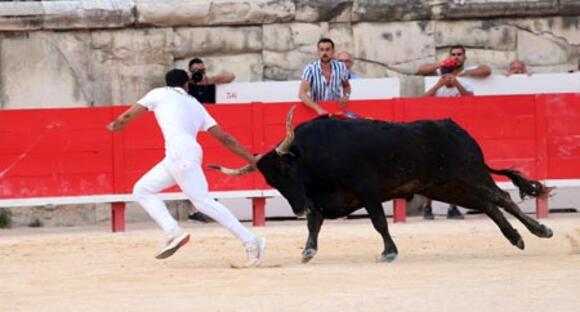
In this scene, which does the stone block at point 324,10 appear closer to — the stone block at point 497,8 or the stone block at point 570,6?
the stone block at point 497,8

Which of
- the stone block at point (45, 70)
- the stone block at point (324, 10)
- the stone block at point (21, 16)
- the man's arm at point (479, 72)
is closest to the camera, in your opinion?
the man's arm at point (479, 72)

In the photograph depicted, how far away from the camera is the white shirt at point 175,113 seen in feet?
38.9

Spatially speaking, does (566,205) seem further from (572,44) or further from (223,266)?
(223,266)

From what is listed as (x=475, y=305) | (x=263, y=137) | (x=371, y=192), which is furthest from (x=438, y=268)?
(x=263, y=137)

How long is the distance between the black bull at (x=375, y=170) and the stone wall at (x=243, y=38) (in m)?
6.99

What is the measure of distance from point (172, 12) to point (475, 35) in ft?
11.6

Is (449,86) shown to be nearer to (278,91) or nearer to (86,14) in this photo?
(278,91)

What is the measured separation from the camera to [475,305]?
29.9 feet

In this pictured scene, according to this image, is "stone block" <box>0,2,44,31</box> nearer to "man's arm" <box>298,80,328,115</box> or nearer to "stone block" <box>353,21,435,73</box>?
"stone block" <box>353,21,435,73</box>

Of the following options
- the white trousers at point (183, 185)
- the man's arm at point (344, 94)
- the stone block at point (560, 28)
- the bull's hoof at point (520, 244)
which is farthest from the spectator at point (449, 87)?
the white trousers at point (183, 185)

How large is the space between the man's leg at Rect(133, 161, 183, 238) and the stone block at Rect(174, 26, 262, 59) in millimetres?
7544

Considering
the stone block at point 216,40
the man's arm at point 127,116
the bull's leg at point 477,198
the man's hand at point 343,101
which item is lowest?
the bull's leg at point 477,198

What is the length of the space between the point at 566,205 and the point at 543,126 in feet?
3.42

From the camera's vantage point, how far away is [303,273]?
11180mm
